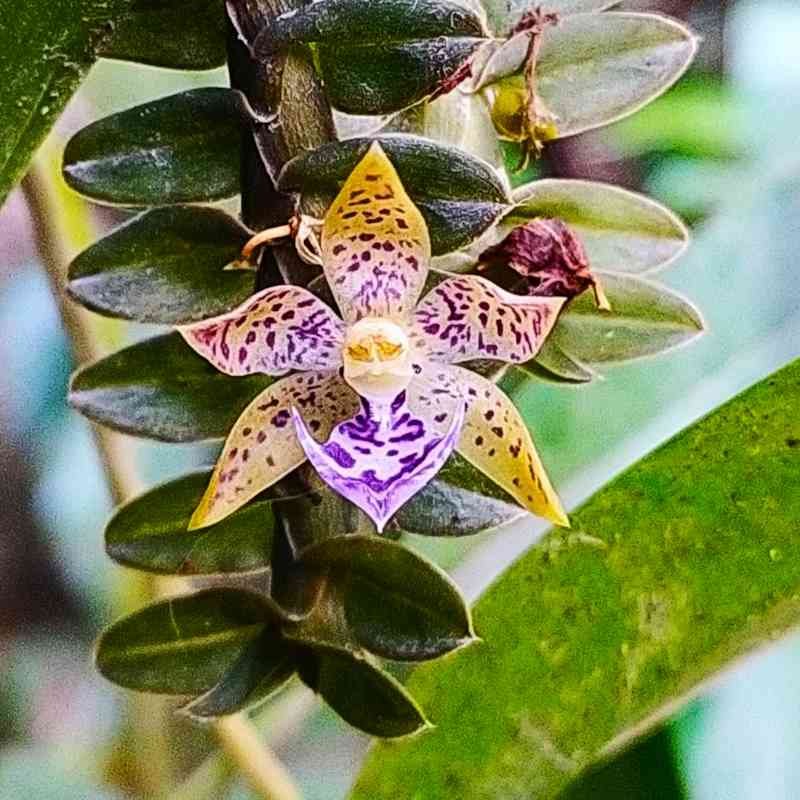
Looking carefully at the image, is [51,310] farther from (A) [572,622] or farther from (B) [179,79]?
(A) [572,622]

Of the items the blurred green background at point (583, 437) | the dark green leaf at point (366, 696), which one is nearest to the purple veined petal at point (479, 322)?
the dark green leaf at point (366, 696)

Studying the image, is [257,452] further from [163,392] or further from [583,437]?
[583,437]

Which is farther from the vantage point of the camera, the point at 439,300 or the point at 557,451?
the point at 557,451

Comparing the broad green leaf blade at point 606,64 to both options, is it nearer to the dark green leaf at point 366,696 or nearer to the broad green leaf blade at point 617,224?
the broad green leaf blade at point 617,224

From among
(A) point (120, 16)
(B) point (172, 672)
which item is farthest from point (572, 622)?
(A) point (120, 16)

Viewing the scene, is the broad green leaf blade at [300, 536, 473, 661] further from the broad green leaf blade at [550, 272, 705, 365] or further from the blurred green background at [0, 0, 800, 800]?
the blurred green background at [0, 0, 800, 800]

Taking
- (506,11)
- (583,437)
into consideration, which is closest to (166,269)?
(506,11)

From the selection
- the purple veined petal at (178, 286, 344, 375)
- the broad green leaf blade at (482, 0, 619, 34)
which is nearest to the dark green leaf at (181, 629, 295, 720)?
the purple veined petal at (178, 286, 344, 375)
